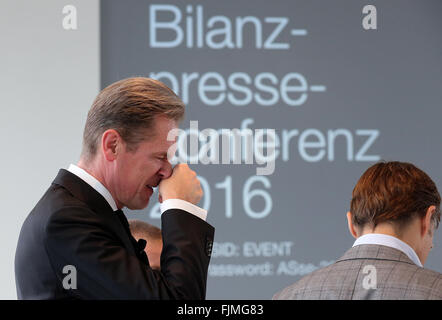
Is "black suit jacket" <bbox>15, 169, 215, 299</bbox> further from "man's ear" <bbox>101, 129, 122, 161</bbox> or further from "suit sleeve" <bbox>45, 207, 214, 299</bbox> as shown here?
"man's ear" <bbox>101, 129, 122, 161</bbox>

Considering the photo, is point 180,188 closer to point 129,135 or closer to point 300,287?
point 129,135

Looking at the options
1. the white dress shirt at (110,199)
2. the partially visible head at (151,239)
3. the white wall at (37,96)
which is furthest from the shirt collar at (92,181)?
the white wall at (37,96)

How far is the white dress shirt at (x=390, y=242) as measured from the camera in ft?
5.36

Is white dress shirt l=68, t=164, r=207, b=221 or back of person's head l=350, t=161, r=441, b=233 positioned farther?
back of person's head l=350, t=161, r=441, b=233

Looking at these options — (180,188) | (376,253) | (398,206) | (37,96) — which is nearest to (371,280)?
(376,253)

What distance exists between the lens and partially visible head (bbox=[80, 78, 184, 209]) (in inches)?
54.6

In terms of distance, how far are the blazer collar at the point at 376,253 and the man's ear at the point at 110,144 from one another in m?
0.69

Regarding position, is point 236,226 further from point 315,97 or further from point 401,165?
point 401,165

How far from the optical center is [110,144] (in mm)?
1390

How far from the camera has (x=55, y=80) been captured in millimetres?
3590

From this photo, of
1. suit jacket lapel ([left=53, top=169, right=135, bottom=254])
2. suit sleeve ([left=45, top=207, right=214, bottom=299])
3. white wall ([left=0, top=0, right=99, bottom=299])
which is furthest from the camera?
white wall ([left=0, top=0, right=99, bottom=299])

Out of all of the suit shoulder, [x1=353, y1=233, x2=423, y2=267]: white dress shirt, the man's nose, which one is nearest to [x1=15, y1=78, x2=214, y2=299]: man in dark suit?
the man's nose
